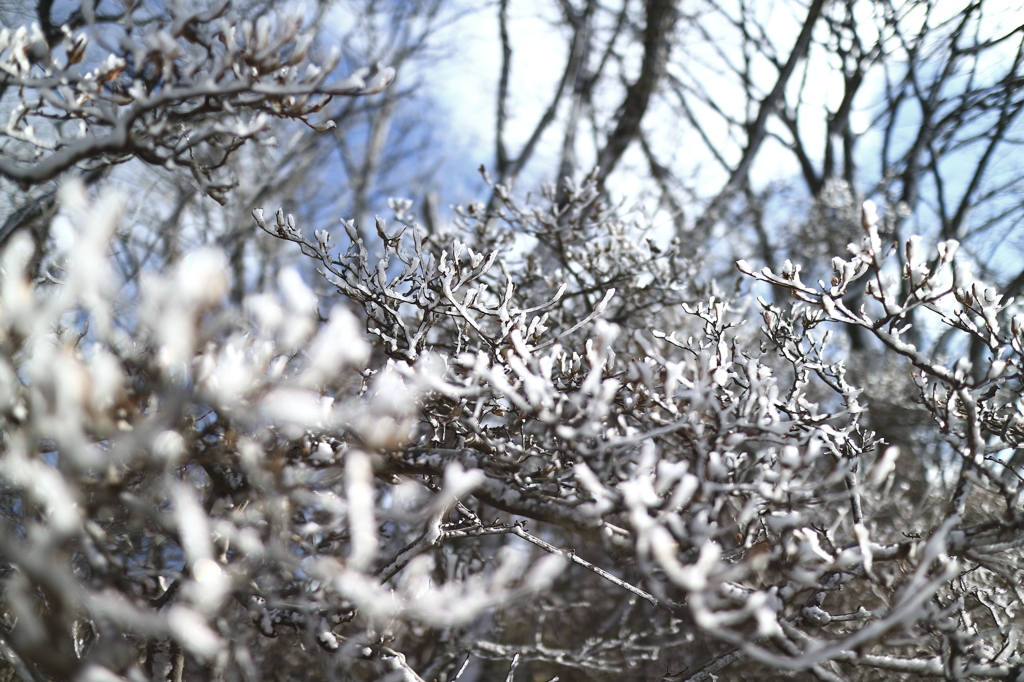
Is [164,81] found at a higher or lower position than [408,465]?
higher

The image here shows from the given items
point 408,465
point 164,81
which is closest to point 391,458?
point 408,465

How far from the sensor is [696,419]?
1.96 m

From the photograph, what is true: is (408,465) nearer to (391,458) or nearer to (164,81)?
(391,458)

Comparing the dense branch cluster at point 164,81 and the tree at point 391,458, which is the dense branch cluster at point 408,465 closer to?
the tree at point 391,458

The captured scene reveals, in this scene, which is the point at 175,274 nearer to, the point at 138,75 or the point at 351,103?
the point at 138,75

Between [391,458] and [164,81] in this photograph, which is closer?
[164,81]

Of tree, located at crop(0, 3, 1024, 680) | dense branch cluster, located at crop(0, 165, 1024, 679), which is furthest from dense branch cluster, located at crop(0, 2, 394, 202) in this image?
dense branch cluster, located at crop(0, 165, 1024, 679)

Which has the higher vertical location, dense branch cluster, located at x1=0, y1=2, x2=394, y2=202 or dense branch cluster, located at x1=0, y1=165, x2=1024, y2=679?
dense branch cluster, located at x1=0, y1=2, x2=394, y2=202

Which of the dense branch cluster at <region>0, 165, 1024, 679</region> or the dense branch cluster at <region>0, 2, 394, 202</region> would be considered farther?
the dense branch cluster at <region>0, 2, 394, 202</region>

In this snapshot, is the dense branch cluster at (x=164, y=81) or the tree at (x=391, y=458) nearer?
the tree at (x=391, y=458)

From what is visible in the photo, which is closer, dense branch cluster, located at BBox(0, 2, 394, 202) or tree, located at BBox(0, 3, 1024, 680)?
tree, located at BBox(0, 3, 1024, 680)

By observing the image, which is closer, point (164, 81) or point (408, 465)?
point (164, 81)

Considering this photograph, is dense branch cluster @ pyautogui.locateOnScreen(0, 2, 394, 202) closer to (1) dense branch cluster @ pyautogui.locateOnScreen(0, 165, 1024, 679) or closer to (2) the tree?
(2) the tree

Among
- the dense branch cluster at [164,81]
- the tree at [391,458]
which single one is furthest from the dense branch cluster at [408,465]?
the dense branch cluster at [164,81]
